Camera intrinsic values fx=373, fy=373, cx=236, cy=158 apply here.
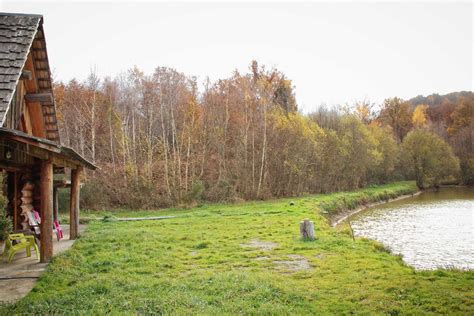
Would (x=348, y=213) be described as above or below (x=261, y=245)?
below

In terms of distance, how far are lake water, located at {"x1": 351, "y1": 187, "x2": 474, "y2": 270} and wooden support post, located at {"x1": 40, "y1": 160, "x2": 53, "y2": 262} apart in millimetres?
10447

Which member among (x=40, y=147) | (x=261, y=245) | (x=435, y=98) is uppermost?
(x=435, y=98)

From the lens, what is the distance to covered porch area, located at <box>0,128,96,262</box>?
845 centimetres

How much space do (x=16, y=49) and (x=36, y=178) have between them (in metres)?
8.65

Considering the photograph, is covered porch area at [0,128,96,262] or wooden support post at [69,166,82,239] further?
wooden support post at [69,166,82,239]

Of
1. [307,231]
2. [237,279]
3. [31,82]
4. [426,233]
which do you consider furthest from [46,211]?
[426,233]

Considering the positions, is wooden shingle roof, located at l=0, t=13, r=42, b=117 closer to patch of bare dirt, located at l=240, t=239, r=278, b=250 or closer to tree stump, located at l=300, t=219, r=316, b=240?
patch of bare dirt, located at l=240, t=239, r=278, b=250

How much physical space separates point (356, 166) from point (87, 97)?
27.1 metres

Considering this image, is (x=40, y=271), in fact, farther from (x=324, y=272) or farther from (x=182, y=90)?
(x=182, y=90)

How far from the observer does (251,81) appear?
3162 cm

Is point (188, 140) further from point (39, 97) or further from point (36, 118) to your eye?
point (39, 97)

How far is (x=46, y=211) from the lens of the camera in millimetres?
9602

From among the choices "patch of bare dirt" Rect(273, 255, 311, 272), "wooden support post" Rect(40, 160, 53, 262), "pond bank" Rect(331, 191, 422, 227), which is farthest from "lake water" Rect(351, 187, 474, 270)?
"wooden support post" Rect(40, 160, 53, 262)

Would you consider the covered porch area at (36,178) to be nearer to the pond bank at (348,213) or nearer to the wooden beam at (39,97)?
the wooden beam at (39,97)
